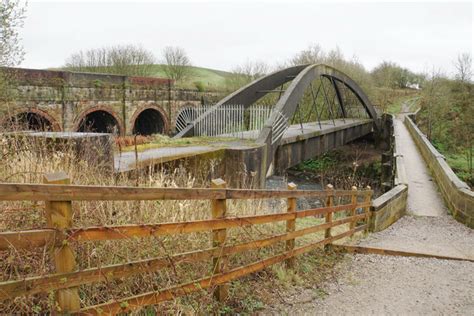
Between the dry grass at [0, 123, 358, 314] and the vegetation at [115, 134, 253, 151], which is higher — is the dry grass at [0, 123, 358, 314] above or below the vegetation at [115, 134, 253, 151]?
below

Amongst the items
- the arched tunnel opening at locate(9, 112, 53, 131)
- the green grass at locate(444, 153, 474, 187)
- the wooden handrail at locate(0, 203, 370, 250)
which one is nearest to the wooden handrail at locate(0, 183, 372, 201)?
the wooden handrail at locate(0, 203, 370, 250)

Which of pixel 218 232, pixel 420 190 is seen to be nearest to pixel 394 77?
pixel 420 190

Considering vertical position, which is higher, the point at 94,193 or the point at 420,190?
the point at 94,193

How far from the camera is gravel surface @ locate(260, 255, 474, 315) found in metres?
3.96

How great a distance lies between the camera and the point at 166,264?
2758mm

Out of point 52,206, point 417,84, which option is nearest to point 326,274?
point 52,206

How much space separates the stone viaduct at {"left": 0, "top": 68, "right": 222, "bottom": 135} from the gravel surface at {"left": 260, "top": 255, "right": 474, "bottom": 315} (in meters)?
11.0

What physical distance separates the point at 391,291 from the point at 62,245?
3.88 meters

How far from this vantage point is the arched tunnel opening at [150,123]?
1225 inches

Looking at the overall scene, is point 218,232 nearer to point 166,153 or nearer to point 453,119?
point 166,153

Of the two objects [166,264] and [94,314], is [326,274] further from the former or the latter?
[94,314]

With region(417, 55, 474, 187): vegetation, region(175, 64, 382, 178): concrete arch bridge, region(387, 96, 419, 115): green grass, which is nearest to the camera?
region(175, 64, 382, 178): concrete arch bridge

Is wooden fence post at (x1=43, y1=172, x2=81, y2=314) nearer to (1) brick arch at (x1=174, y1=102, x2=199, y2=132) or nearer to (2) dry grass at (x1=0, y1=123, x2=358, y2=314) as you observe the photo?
(2) dry grass at (x1=0, y1=123, x2=358, y2=314)

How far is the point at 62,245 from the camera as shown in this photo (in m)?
2.11
